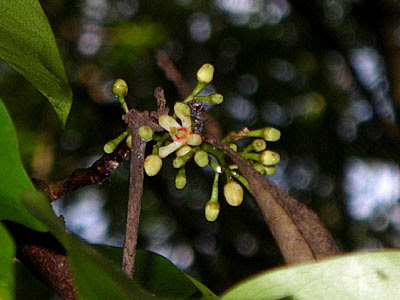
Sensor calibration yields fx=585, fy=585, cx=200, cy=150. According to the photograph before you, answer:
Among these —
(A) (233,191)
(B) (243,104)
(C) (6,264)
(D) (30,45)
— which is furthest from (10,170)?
(B) (243,104)

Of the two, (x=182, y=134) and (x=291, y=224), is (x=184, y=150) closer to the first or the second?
(x=182, y=134)

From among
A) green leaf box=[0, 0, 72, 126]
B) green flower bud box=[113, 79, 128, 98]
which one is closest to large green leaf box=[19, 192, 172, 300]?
green leaf box=[0, 0, 72, 126]

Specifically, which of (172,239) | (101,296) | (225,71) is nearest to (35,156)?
(172,239)

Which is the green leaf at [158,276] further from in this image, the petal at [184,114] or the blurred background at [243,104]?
the blurred background at [243,104]

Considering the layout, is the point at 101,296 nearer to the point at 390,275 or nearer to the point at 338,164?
the point at 390,275

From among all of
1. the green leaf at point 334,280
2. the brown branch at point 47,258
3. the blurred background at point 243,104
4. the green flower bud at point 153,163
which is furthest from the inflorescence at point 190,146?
the blurred background at point 243,104

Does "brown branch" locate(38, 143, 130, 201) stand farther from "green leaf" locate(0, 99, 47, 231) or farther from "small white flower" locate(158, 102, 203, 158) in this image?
"green leaf" locate(0, 99, 47, 231)

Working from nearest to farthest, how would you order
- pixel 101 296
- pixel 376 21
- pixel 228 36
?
pixel 101 296, pixel 376 21, pixel 228 36
